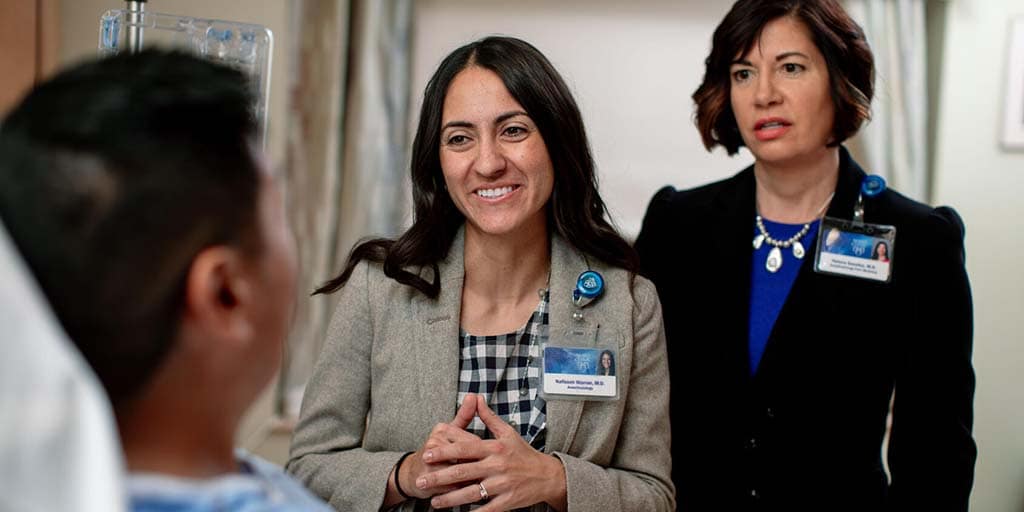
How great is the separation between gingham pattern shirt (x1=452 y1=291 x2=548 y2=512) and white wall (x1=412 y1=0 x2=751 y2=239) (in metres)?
2.60

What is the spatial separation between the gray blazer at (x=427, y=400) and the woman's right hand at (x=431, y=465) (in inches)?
1.4

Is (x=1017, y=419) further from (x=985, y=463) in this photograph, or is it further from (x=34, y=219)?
(x=34, y=219)

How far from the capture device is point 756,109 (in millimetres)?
2494

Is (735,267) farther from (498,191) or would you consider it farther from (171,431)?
(171,431)

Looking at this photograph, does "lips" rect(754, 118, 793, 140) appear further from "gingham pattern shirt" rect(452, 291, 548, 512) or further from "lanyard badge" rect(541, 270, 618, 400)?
"gingham pattern shirt" rect(452, 291, 548, 512)

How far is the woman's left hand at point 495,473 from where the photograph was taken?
6.54 ft

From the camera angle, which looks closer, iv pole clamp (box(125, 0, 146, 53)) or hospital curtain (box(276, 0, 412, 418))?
iv pole clamp (box(125, 0, 146, 53))

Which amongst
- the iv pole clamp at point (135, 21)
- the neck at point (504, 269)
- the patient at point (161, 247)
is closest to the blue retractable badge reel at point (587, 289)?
the neck at point (504, 269)

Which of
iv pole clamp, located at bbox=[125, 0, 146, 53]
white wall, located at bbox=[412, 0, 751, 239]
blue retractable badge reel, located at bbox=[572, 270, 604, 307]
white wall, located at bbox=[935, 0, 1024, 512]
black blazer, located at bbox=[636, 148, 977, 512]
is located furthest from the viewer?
white wall, located at bbox=[412, 0, 751, 239]

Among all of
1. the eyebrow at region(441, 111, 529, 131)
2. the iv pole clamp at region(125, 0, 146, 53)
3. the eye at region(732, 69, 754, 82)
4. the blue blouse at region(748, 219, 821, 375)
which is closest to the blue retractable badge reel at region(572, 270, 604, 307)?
the eyebrow at region(441, 111, 529, 131)

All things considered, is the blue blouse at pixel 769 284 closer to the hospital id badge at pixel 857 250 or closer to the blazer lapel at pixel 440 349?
the hospital id badge at pixel 857 250

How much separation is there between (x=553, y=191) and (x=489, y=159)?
243mm

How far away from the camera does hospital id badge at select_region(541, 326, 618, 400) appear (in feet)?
Result: 7.09

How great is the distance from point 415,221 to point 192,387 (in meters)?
1.42
